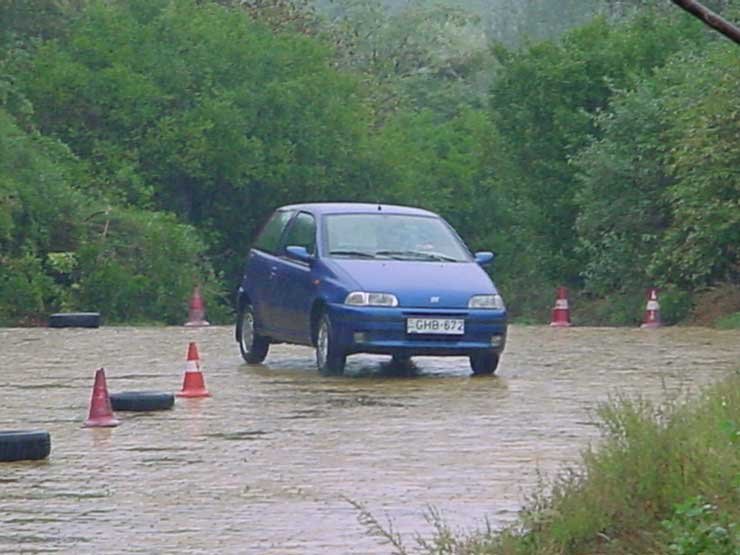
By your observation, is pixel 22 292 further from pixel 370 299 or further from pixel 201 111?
pixel 370 299

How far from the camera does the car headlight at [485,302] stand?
56.7 ft

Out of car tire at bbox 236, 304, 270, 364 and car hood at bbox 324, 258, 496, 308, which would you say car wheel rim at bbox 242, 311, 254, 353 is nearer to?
car tire at bbox 236, 304, 270, 364

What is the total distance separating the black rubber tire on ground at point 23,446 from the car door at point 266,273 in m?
7.03

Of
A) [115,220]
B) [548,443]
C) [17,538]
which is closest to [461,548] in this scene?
[17,538]

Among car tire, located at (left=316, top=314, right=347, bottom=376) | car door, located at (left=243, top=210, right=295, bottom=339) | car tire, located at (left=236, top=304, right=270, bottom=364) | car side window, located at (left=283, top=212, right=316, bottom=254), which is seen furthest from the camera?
car tire, located at (left=236, top=304, right=270, bottom=364)

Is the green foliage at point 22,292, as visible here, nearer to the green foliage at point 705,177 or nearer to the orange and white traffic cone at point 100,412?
the green foliage at point 705,177

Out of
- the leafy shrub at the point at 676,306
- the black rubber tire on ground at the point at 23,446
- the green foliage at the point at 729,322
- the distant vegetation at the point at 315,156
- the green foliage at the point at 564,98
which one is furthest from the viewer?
the green foliage at the point at 564,98

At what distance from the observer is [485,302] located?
57.0 feet

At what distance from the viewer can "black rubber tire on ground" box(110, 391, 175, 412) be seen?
47.9 ft

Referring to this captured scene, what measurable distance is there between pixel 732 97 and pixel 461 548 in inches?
884

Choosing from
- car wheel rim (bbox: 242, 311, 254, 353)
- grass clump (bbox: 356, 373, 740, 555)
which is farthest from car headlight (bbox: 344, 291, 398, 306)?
grass clump (bbox: 356, 373, 740, 555)

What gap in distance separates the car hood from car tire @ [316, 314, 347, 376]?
51 cm

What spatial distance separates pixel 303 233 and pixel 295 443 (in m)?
6.24

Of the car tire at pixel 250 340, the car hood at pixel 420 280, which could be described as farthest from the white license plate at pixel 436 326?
the car tire at pixel 250 340
